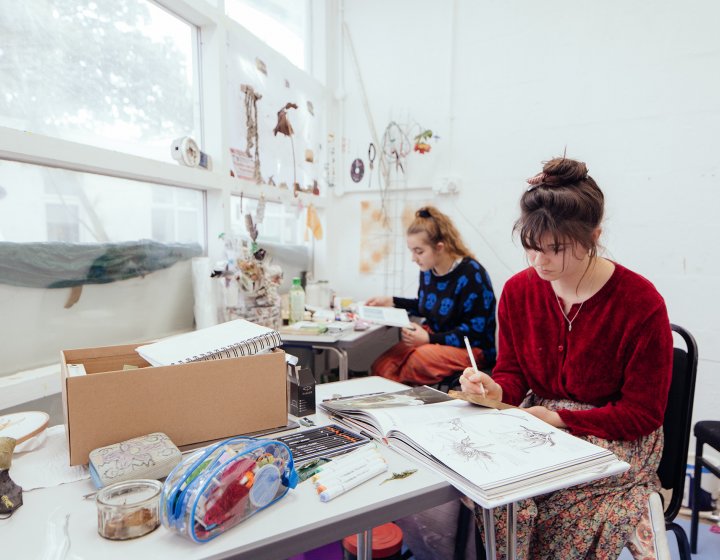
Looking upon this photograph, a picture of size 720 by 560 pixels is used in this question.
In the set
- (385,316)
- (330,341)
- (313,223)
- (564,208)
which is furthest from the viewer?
(313,223)

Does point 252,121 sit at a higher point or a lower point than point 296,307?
higher

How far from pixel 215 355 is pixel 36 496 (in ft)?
1.15

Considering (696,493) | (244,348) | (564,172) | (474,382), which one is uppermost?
(564,172)

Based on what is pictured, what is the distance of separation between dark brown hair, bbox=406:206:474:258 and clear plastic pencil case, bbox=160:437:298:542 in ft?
5.55

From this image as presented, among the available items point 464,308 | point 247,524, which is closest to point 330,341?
point 464,308

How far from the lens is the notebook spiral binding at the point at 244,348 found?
888mm

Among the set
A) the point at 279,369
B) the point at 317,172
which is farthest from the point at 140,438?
the point at 317,172

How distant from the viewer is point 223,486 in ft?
1.96

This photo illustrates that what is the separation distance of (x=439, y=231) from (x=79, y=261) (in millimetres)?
1579

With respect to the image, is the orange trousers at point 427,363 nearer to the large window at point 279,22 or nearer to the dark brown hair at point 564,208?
the dark brown hair at point 564,208

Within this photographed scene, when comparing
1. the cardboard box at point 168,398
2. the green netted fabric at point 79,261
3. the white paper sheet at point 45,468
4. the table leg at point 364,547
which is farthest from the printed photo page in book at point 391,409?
the green netted fabric at point 79,261

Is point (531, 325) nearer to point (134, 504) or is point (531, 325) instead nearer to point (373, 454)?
point (373, 454)

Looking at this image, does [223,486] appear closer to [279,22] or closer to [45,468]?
[45,468]

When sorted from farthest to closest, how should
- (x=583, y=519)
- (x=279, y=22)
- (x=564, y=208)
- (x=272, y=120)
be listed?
(x=279, y=22)
(x=272, y=120)
(x=564, y=208)
(x=583, y=519)
